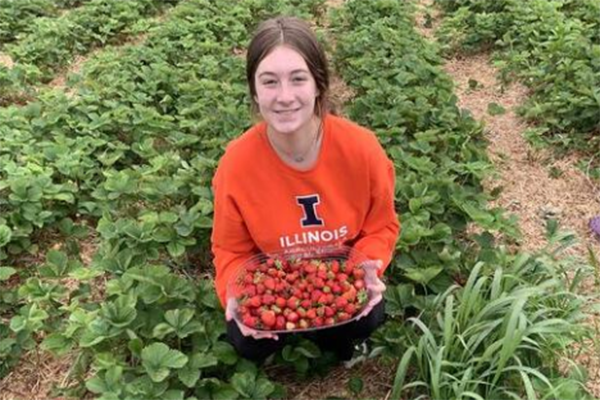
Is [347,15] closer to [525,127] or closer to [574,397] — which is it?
[525,127]

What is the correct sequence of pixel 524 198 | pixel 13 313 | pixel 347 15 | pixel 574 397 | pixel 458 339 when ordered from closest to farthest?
1. pixel 574 397
2. pixel 458 339
3. pixel 13 313
4. pixel 524 198
5. pixel 347 15

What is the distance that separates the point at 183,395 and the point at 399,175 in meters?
1.50

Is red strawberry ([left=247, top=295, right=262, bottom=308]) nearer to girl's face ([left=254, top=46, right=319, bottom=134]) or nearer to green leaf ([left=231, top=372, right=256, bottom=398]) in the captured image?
green leaf ([left=231, top=372, right=256, bottom=398])

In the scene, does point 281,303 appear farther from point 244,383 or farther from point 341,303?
point 244,383

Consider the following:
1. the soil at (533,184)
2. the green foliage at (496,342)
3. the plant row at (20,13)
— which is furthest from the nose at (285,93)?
the plant row at (20,13)

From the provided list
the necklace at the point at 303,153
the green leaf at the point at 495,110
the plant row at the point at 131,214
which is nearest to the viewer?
the necklace at the point at 303,153

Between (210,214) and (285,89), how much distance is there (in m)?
1.14

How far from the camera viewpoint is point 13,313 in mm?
2727

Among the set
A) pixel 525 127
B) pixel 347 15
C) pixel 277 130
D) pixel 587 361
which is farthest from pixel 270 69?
pixel 347 15

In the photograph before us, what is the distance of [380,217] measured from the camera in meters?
2.22

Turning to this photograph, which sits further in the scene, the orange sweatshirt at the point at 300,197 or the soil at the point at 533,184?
the soil at the point at 533,184

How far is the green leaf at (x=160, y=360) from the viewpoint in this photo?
216 centimetres

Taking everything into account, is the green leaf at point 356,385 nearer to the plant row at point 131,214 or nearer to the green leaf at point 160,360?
the plant row at point 131,214

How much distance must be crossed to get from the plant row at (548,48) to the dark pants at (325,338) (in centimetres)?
201
